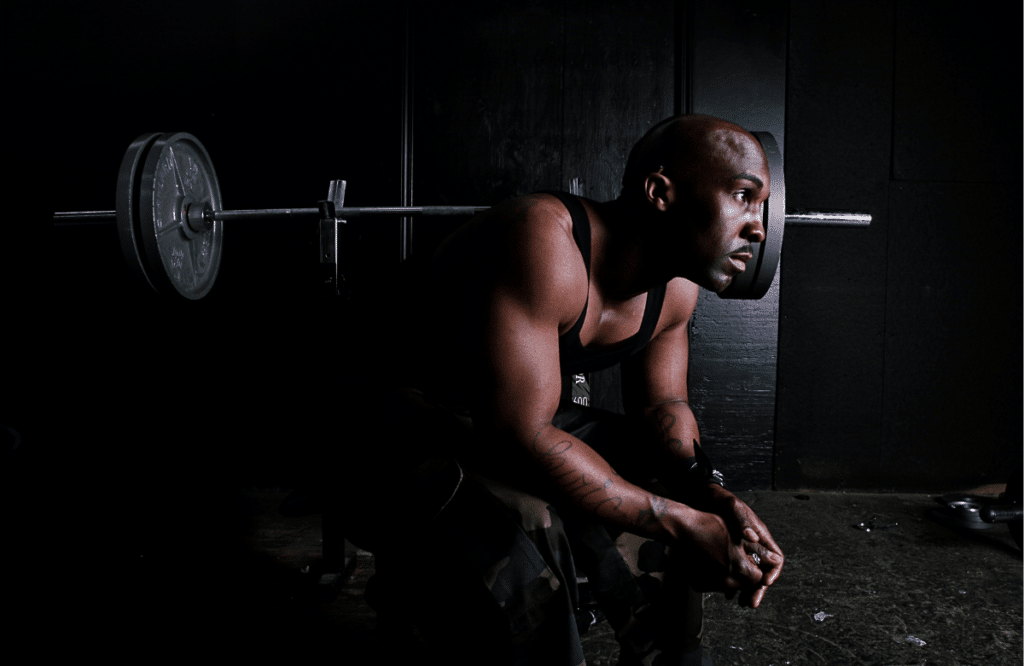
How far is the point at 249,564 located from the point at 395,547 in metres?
1.08

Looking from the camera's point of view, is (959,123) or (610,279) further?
(959,123)

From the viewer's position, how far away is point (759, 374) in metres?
2.50

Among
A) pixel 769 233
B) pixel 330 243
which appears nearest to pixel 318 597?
pixel 330 243

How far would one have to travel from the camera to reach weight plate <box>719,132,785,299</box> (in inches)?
50.1

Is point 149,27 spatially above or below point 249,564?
above

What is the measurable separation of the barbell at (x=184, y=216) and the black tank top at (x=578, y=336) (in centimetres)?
25

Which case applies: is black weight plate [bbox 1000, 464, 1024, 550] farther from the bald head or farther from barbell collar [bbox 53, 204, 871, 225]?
the bald head

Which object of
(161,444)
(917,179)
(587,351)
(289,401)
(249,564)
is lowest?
(249,564)

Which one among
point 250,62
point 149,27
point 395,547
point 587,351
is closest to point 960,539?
point 587,351

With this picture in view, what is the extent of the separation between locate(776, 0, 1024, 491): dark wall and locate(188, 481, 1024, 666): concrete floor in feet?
1.55

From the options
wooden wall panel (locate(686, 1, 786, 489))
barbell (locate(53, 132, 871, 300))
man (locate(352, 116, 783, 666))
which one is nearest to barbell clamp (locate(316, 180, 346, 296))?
barbell (locate(53, 132, 871, 300))

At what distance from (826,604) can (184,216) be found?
86.6 inches

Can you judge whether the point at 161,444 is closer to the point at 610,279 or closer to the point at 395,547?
the point at 395,547

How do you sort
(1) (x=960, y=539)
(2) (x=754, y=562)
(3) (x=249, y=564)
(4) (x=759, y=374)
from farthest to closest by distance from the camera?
(4) (x=759, y=374), (1) (x=960, y=539), (3) (x=249, y=564), (2) (x=754, y=562)
